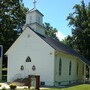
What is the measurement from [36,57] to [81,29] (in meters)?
29.5

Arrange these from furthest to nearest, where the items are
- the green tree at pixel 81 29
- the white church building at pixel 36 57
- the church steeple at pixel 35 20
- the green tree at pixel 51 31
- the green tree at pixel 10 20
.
A: the green tree at pixel 51 31
the green tree at pixel 81 29
the green tree at pixel 10 20
the church steeple at pixel 35 20
the white church building at pixel 36 57

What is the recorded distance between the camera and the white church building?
3372 centimetres

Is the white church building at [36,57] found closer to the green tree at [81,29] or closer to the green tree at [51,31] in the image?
the green tree at [81,29]

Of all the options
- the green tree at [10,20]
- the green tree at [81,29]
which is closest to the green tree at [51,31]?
the green tree at [81,29]

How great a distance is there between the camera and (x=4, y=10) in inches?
2194

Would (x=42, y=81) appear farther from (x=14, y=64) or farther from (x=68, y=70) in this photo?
(x=68, y=70)

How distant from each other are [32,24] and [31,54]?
441 cm

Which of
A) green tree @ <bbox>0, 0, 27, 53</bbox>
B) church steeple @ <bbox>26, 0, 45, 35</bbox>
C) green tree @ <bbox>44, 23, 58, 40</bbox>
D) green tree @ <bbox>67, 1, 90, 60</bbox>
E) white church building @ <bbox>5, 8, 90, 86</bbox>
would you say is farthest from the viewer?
green tree @ <bbox>44, 23, 58, 40</bbox>

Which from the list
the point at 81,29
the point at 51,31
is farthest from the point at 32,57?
the point at 51,31

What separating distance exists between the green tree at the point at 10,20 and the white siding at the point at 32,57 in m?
18.0

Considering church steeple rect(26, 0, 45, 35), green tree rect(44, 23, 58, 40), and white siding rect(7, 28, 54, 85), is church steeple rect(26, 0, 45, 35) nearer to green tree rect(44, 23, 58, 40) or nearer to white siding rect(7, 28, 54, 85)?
white siding rect(7, 28, 54, 85)

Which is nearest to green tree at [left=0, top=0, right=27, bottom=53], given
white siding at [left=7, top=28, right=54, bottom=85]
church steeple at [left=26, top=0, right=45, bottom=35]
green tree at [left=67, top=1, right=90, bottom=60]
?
green tree at [left=67, top=1, right=90, bottom=60]

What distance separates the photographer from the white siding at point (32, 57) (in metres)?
33.7

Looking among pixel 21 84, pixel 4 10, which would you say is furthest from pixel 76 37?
pixel 21 84
